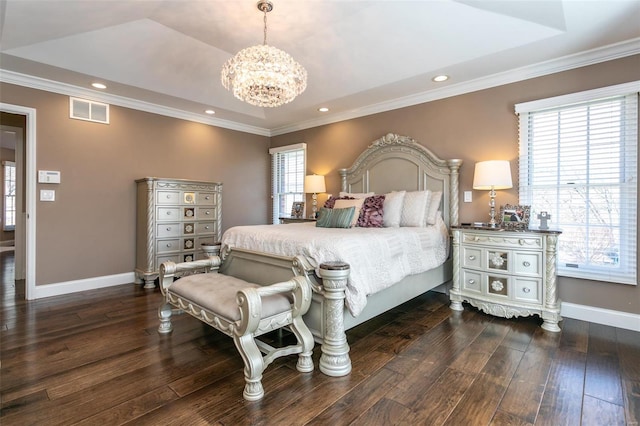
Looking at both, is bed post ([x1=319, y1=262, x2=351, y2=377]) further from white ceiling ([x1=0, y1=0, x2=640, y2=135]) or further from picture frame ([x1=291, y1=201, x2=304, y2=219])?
picture frame ([x1=291, y1=201, x2=304, y2=219])

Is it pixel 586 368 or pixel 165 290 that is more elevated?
pixel 165 290

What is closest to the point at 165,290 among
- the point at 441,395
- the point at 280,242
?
the point at 280,242

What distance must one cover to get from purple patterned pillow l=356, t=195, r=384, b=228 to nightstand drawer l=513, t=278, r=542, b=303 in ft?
4.64

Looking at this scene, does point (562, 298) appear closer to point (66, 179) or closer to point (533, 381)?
point (533, 381)

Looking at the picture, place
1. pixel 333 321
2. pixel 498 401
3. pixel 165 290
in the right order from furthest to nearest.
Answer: pixel 165 290 < pixel 333 321 < pixel 498 401

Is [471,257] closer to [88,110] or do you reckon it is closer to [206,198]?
[206,198]

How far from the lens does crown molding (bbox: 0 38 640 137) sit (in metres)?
2.87

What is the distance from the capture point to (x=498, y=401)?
5.64 ft

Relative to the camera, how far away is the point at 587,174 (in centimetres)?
295

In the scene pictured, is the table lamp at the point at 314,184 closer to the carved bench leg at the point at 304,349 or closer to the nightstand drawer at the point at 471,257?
the nightstand drawer at the point at 471,257

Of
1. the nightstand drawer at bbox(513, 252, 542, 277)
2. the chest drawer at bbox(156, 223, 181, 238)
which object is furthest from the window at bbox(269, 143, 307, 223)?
the nightstand drawer at bbox(513, 252, 542, 277)

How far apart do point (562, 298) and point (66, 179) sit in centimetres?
567

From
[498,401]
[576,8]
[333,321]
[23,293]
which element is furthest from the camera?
[23,293]

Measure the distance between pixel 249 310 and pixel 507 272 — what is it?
97.5 inches
